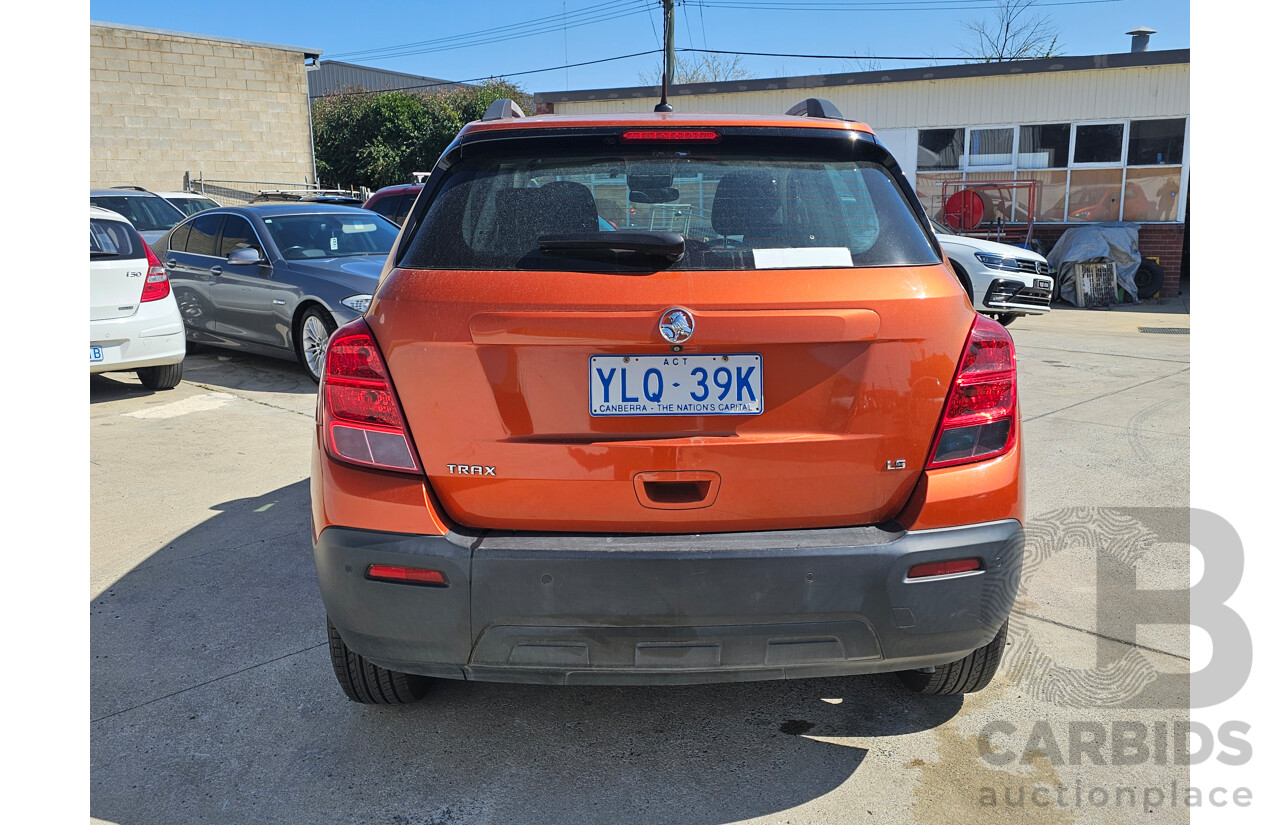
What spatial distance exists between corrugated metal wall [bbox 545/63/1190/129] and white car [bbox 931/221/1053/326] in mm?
6334

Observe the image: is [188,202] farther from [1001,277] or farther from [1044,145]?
[1044,145]

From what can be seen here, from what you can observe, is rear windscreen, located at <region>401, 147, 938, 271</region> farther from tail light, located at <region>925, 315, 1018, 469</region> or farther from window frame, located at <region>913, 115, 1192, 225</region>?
window frame, located at <region>913, 115, 1192, 225</region>

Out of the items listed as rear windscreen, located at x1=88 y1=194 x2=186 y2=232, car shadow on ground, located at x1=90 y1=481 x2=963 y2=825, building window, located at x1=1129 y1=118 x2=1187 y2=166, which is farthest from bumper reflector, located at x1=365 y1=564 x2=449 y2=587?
building window, located at x1=1129 y1=118 x2=1187 y2=166

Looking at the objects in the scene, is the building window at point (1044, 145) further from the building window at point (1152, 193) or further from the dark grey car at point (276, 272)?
the dark grey car at point (276, 272)

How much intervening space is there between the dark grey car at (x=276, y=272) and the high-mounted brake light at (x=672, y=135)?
5598 millimetres

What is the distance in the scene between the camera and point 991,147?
59.3 ft

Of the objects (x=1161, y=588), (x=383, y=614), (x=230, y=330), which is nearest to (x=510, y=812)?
(x=383, y=614)

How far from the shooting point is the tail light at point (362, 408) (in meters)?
2.32

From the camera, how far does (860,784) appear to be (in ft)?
8.34

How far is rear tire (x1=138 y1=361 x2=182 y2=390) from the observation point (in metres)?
7.98

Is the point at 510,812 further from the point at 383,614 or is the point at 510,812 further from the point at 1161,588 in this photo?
the point at 1161,588

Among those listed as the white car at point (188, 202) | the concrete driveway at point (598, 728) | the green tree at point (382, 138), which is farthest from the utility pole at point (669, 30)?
the concrete driveway at point (598, 728)

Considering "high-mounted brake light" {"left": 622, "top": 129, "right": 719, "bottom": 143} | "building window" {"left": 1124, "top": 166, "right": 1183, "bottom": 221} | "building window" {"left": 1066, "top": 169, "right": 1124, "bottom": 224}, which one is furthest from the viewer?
"building window" {"left": 1066, "top": 169, "right": 1124, "bottom": 224}

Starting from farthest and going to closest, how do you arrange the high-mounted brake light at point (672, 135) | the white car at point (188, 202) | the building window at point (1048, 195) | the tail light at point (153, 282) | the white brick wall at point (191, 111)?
the white brick wall at point (191, 111), the building window at point (1048, 195), the white car at point (188, 202), the tail light at point (153, 282), the high-mounted brake light at point (672, 135)
